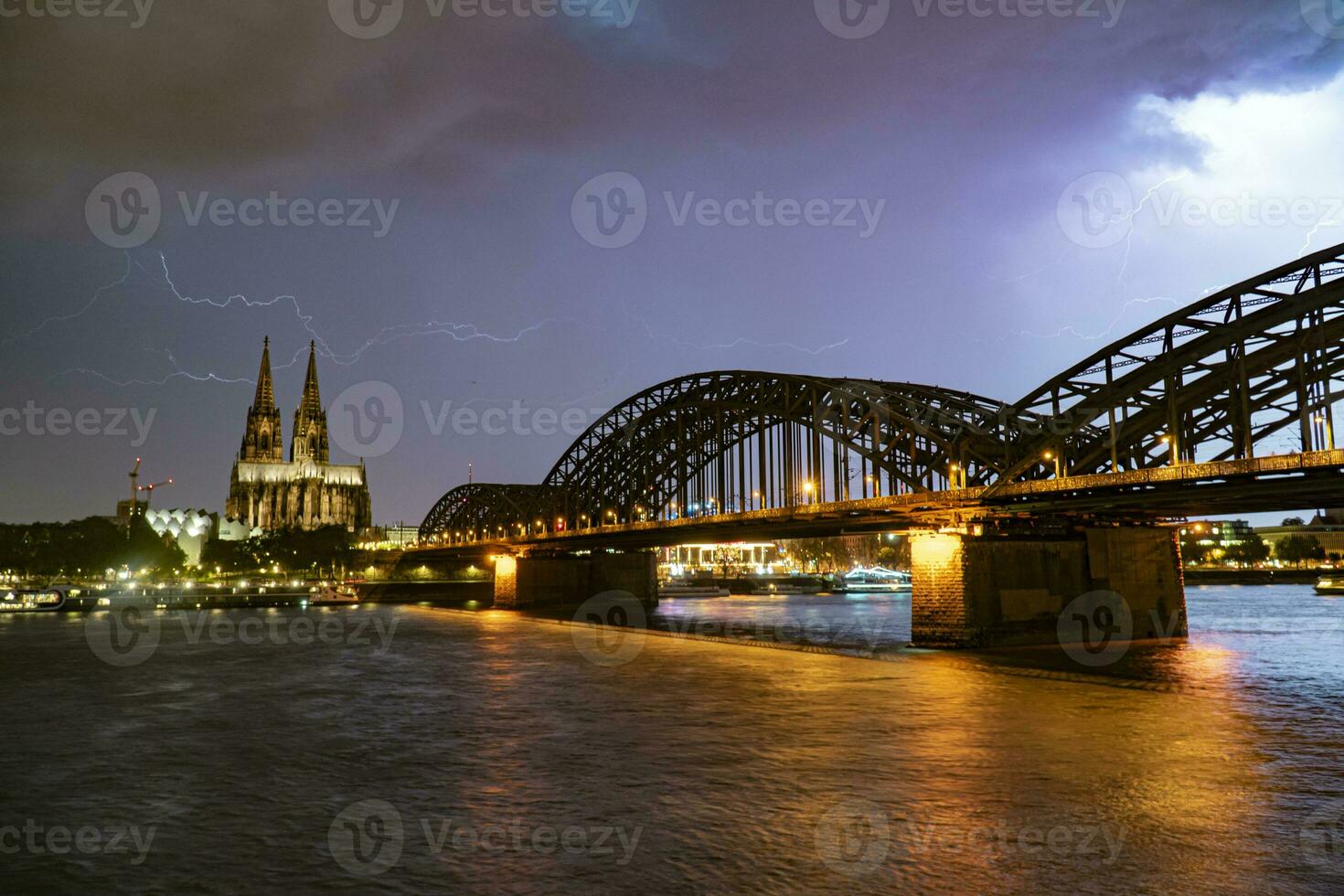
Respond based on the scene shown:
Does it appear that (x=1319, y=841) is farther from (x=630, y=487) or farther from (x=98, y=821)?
(x=630, y=487)

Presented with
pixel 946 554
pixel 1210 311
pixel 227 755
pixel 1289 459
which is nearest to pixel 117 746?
pixel 227 755

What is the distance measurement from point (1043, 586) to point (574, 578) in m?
71.8

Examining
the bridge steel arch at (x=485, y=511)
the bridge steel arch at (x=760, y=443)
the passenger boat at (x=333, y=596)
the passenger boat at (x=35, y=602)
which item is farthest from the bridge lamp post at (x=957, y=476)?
the passenger boat at (x=333, y=596)

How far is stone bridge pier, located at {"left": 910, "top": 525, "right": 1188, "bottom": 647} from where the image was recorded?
1764 inches

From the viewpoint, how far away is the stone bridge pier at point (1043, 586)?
4481cm

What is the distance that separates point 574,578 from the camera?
112m

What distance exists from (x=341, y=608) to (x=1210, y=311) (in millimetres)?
94434

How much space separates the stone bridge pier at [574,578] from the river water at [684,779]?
7167 centimetres

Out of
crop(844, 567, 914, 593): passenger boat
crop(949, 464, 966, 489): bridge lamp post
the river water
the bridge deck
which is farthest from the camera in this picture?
crop(844, 567, 914, 593): passenger boat

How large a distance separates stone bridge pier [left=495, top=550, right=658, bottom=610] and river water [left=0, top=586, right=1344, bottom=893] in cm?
7167

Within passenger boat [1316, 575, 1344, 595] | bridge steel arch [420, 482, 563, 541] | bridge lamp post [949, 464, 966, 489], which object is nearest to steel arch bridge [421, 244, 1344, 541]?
bridge lamp post [949, 464, 966, 489]

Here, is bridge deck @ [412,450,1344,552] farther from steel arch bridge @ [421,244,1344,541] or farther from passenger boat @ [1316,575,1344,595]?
passenger boat @ [1316,575,1344,595]

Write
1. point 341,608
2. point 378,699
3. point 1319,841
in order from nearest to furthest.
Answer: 1. point 1319,841
2. point 378,699
3. point 341,608

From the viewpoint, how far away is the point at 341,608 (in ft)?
368
